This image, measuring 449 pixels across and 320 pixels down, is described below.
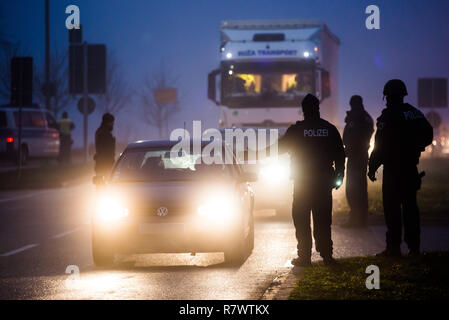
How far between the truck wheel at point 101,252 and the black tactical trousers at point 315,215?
2.21 metres

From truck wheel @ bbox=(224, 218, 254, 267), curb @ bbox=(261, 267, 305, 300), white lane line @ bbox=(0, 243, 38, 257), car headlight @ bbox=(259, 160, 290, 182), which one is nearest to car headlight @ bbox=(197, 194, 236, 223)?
truck wheel @ bbox=(224, 218, 254, 267)

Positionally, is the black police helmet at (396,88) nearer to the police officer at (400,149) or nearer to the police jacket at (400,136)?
the police officer at (400,149)

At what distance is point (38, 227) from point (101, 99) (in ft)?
192

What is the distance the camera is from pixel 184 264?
41.0 feet

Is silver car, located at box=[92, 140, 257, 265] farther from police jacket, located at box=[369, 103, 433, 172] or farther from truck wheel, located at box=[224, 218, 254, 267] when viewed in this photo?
police jacket, located at box=[369, 103, 433, 172]

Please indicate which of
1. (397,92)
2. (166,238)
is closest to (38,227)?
(166,238)

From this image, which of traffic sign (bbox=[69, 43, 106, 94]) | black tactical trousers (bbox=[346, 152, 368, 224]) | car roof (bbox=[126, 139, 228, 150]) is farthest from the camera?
traffic sign (bbox=[69, 43, 106, 94])

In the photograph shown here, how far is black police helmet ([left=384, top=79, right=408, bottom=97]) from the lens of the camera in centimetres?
1126

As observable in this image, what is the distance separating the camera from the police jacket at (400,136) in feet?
36.9

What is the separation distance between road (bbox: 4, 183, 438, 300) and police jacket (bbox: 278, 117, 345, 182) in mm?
1148

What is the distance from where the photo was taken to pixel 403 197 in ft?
37.2

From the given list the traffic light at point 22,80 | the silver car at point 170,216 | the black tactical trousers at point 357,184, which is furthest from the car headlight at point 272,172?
the traffic light at point 22,80
